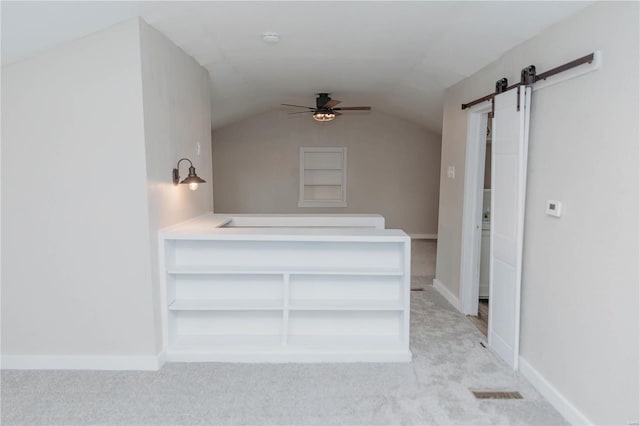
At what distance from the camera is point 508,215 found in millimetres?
2717

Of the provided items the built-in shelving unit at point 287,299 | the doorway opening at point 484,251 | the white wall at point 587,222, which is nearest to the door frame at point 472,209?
the doorway opening at point 484,251

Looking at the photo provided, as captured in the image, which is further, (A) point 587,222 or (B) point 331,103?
(B) point 331,103

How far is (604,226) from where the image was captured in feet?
6.32

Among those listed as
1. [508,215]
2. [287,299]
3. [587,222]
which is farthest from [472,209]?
[287,299]

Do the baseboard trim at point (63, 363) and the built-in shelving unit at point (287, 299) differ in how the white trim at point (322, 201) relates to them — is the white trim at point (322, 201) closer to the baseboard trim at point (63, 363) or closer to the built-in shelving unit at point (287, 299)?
the built-in shelving unit at point (287, 299)

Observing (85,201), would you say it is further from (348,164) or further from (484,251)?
(348,164)

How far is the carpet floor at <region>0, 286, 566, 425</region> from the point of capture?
2.18 meters

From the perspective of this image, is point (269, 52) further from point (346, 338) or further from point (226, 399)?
point (226, 399)

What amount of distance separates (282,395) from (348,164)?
5.45 m

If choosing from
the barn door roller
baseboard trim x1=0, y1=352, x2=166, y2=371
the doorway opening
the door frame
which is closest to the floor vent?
the doorway opening

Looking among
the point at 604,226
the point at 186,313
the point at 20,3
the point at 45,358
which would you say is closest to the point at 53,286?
the point at 45,358

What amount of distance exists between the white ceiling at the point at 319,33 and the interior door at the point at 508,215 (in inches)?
19.3

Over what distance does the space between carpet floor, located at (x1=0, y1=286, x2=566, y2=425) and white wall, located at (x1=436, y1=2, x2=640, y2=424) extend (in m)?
0.36

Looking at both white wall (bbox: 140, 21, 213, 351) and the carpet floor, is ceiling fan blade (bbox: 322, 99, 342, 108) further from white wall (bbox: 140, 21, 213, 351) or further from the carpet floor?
the carpet floor
